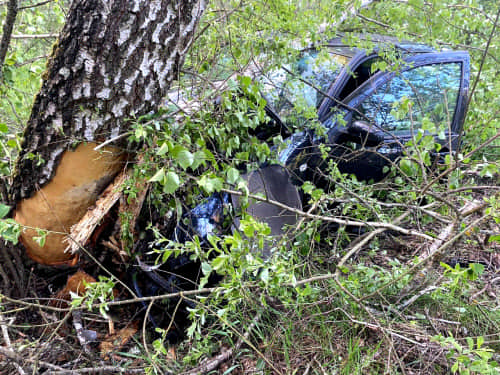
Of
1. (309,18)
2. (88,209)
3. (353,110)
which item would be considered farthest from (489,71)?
(88,209)

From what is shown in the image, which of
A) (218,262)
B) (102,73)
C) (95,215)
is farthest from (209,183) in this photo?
(95,215)

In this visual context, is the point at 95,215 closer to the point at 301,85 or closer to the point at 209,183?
the point at 209,183

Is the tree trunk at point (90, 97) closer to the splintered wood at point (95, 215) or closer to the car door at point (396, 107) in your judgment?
the splintered wood at point (95, 215)

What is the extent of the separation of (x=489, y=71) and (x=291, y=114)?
107 inches

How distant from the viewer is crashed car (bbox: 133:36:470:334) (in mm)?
2369

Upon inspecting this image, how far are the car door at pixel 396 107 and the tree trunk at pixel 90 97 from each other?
55.1 inches

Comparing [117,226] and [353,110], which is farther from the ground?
[353,110]

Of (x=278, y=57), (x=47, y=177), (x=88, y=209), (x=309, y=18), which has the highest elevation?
(x=309, y=18)

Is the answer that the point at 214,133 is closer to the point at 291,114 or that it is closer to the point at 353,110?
the point at 291,114

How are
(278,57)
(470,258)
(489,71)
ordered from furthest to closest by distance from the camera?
(489,71)
(470,258)
(278,57)

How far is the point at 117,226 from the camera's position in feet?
6.18

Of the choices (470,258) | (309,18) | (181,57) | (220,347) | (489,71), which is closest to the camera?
(181,57)

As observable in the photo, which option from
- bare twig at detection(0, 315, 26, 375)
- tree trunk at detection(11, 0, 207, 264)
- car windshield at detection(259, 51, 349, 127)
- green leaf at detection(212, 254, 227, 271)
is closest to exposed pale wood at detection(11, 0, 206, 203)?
tree trunk at detection(11, 0, 207, 264)

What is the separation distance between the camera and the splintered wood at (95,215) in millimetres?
1679
